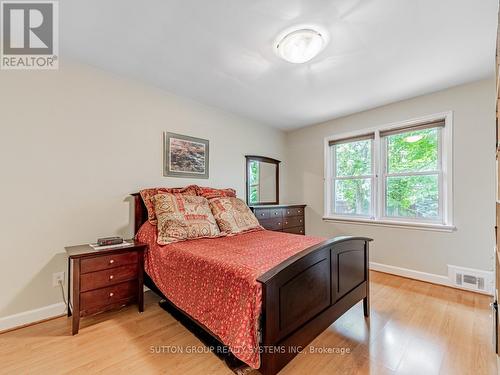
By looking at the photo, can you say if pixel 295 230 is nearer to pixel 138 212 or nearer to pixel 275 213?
pixel 275 213

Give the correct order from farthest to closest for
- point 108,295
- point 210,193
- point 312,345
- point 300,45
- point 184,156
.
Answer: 1. point 184,156
2. point 210,193
3. point 108,295
4. point 300,45
5. point 312,345

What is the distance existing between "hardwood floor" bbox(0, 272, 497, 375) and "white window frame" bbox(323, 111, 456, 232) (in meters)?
1.02

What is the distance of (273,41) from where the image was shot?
1925mm

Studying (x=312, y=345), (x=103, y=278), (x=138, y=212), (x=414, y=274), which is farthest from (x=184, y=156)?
(x=414, y=274)

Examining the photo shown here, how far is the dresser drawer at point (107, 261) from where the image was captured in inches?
73.5

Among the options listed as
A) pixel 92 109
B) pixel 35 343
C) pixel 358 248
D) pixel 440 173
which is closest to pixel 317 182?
pixel 440 173

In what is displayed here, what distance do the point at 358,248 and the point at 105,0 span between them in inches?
106

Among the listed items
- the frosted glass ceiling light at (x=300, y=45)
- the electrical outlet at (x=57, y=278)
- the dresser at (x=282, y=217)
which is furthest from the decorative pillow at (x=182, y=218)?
the frosted glass ceiling light at (x=300, y=45)

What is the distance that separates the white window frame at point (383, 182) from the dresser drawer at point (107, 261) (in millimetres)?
3032

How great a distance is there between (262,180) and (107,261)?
2673 millimetres

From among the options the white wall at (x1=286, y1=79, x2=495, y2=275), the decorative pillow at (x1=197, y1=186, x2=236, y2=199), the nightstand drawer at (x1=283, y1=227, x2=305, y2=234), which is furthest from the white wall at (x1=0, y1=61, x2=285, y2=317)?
the white wall at (x1=286, y1=79, x2=495, y2=275)

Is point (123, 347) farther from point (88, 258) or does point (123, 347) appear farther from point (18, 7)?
point (18, 7)

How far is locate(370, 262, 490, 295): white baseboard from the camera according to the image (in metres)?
2.79

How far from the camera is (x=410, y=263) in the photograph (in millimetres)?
3061
